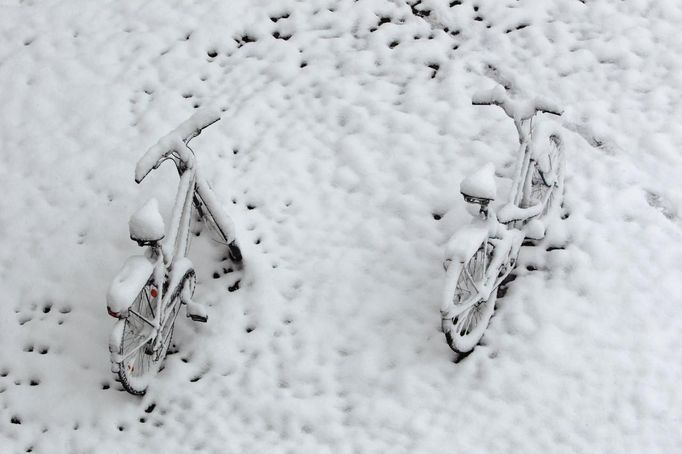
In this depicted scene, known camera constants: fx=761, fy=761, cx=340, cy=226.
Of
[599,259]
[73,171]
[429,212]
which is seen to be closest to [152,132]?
[73,171]

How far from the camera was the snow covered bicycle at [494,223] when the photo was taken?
13.7 feet

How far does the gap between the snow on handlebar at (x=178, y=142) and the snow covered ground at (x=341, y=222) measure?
928 millimetres

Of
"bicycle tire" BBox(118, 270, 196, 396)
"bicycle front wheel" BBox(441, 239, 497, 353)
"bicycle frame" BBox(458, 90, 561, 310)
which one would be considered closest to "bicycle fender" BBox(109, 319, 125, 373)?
"bicycle tire" BBox(118, 270, 196, 396)

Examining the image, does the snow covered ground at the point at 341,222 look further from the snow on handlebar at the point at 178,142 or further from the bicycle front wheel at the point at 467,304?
the snow on handlebar at the point at 178,142

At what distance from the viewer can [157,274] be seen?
4270 millimetres

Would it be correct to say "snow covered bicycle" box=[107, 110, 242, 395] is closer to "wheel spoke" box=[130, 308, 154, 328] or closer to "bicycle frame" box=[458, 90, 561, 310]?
"wheel spoke" box=[130, 308, 154, 328]

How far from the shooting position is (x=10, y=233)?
5.34 m

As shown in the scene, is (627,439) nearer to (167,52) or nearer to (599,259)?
(599,259)

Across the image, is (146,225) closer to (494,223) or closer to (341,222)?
(341,222)

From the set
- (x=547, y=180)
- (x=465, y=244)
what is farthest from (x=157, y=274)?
(x=547, y=180)

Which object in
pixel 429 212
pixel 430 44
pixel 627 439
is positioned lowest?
pixel 627 439

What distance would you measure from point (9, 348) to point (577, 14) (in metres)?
5.05

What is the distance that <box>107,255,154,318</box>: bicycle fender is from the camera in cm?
392

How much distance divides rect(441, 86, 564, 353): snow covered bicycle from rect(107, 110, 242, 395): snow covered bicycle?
1532 millimetres
